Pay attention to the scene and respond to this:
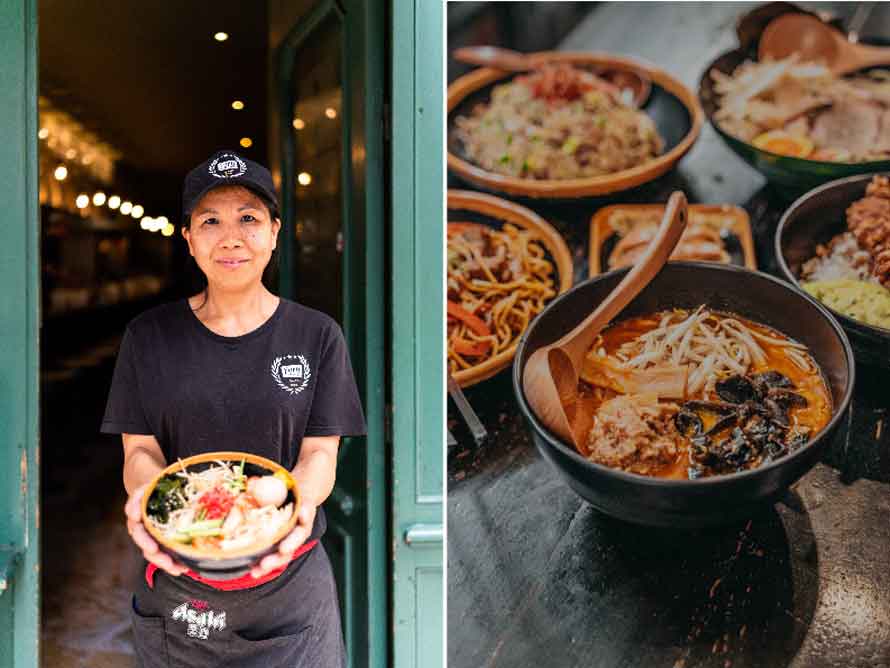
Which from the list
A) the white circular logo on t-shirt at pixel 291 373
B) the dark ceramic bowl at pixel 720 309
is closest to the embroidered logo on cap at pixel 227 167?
the white circular logo on t-shirt at pixel 291 373

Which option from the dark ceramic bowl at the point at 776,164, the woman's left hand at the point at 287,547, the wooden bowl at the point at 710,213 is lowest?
the woman's left hand at the point at 287,547

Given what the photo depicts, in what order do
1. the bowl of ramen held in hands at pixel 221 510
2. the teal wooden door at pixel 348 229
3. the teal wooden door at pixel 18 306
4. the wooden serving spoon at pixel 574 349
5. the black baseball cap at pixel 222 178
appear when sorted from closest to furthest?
the bowl of ramen held in hands at pixel 221 510 < the black baseball cap at pixel 222 178 < the teal wooden door at pixel 18 306 < the wooden serving spoon at pixel 574 349 < the teal wooden door at pixel 348 229

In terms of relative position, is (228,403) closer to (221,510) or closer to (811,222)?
(221,510)

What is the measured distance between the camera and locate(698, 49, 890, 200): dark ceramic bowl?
282 cm

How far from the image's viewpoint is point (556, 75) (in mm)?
2836

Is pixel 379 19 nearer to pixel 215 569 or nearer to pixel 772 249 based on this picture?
pixel 772 249

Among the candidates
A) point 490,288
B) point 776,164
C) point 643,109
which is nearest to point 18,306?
point 490,288

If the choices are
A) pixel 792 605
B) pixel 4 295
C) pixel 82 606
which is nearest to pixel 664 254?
pixel 792 605

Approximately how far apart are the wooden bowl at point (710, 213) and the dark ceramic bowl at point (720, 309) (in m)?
0.06

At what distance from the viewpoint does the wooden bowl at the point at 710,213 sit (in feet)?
9.27

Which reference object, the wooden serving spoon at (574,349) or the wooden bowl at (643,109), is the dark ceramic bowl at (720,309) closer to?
the wooden serving spoon at (574,349)

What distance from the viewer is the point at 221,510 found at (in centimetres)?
210

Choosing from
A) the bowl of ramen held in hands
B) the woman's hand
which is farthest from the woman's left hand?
the woman's hand

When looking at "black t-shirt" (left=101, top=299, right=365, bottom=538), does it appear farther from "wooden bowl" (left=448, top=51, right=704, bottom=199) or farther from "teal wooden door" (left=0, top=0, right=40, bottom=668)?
"wooden bowl" (left=448, top=51, right=704, bottom=199)
